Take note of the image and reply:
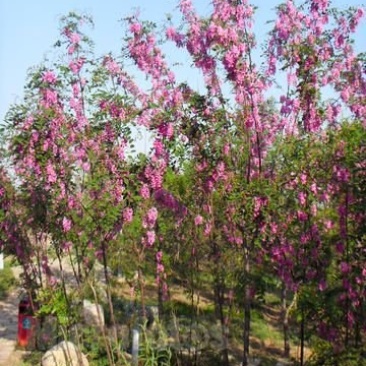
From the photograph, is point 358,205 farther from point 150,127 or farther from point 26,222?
point 26,222

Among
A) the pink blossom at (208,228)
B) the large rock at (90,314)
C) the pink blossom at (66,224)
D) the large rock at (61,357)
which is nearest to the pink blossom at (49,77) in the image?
the pink blossom at (66,224)

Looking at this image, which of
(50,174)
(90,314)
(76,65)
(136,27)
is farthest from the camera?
(90,314)

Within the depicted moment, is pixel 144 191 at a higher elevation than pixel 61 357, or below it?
higher

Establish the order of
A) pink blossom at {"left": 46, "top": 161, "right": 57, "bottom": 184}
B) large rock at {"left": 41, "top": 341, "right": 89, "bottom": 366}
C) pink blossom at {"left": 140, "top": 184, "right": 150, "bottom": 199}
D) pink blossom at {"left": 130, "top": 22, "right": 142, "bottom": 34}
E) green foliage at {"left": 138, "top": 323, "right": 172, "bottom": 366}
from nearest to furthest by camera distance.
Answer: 1. green foliage at {"left": 138, "top": 323, "right": 172, "bottom": 366}
2. pink blossom at {"left": 140, "top": 184, "right": 150, "bottom": 199}
3. pink blossom at {"left": 46, "top": 161, "right": 57, "bottom": 184}
4. pink blossom at {"left": 130, "top": 22, "right": 142, "bottom": 34}
5. large rock at {"left": 41, "top": 341, "right": 89, "bottom": 366}

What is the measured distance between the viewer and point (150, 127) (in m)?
8.84

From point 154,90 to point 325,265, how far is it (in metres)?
4.89

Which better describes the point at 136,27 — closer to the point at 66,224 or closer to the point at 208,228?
the point at 66,224

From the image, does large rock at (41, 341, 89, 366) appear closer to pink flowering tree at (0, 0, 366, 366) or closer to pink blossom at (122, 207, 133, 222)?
pink flowering tree at (0, 0, 366, 366)

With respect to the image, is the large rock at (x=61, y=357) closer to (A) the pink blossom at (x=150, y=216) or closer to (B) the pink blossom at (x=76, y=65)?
(A) the pink blossom at (x=150, y=216)

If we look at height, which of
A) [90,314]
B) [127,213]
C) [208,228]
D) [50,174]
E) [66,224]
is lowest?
[90,314]

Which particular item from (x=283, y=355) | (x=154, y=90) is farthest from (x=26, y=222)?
(x=283, y=355)

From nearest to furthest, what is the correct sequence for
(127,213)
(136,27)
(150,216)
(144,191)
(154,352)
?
(144,191)
(127,213)
(136,27)
(150,216)
(154,352)

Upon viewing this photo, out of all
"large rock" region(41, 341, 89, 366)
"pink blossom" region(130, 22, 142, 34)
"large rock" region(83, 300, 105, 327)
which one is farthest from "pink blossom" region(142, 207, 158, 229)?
"large rock" region(83, 300, 105, 327)

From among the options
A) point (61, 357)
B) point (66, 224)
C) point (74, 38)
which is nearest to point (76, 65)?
point (74, 38)
